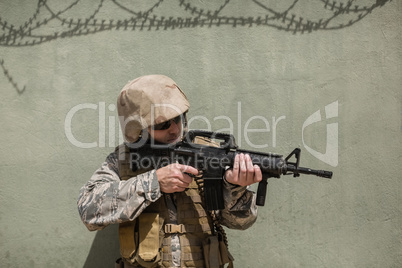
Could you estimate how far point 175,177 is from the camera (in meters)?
2.08

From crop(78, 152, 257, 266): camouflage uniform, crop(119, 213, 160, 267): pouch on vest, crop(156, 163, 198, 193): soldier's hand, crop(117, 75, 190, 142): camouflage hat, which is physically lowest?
crop(119, 213, 160, 267): pouch on vest

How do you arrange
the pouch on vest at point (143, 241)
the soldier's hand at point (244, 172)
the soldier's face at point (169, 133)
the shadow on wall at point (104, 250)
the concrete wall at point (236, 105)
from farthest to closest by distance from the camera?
the shadow on wall at point (104, 250)
the concrete wall at point (236, 105)
the soldier's face at point (169, 133)
the pouch on vest at point (143, 241)
the soldier's hand at point (244, 172)

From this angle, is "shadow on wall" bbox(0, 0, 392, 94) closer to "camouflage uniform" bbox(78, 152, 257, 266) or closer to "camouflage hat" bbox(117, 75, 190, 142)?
"camouflage hat" bbox(117, 75, 190, 142)

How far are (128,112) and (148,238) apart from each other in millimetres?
739

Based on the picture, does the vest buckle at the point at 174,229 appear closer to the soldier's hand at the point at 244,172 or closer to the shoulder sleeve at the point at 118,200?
the shoulder sleeve at the point at 118,200

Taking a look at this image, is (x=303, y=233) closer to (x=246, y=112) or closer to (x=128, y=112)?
(x=246, y=112)

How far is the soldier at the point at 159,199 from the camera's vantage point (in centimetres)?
208

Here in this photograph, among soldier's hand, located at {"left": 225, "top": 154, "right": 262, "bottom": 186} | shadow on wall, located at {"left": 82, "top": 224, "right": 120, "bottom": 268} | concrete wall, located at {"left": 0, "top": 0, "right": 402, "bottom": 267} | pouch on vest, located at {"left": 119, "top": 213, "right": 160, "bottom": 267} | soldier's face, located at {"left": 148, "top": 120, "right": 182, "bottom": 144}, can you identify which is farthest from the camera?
shadow on wall, located at {"left": 82, "top": 224, "right": 120, "bottom": 268}

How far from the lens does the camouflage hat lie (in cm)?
216

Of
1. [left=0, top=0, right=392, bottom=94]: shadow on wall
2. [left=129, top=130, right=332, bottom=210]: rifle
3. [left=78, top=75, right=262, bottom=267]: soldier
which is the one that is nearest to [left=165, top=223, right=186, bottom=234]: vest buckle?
[left=78, top=75, right=262, bottom=267]: soldier

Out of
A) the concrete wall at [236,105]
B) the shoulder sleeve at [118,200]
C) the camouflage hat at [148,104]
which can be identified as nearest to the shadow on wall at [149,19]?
the concrete wall at [236,105]

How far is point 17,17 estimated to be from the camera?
2.99 metres

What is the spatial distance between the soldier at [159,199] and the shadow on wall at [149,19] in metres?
0.92

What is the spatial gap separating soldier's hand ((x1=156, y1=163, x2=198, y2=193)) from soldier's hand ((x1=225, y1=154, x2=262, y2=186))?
0.22 metres
